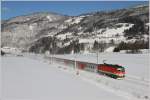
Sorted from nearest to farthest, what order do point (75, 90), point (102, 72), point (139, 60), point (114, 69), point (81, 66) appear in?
point (75, 90), point (114, 69), point (102, 72), point (81, 66), point (139, 60)

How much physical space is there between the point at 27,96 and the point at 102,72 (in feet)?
72.7

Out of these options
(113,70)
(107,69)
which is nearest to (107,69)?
(107,69)

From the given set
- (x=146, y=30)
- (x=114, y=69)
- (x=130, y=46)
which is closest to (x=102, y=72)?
(x=114, y=69)

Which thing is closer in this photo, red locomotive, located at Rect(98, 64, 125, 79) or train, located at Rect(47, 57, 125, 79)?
red locomotive, located at Rect(98, 64, 125, 79)

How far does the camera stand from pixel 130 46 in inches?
4722

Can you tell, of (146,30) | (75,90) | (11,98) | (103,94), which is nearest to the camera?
(11,98)

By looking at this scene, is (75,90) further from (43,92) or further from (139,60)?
(139,60)

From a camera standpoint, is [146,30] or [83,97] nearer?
[83,97]

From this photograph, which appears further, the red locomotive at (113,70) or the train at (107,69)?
the train at (107,69)

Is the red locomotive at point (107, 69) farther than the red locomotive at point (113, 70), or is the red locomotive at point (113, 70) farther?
the red locomotive at point (107, 69)

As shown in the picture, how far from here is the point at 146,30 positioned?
19062 cm

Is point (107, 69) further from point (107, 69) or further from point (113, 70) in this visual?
point (113, 70)

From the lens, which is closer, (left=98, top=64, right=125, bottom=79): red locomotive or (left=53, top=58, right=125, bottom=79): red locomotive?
(left=98, top=64, right=125, bottom=79): red locomotive

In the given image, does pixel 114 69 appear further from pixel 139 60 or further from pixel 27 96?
pixel 139 60
